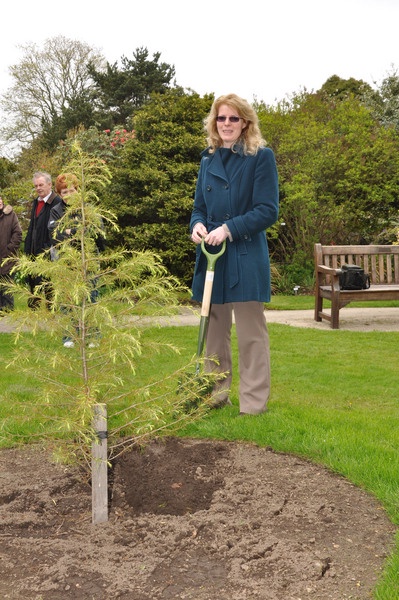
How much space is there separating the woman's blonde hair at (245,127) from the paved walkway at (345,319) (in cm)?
438

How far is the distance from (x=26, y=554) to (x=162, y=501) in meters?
0.77

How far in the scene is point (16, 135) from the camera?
4000cm

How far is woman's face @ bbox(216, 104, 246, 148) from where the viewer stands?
15.7 ft

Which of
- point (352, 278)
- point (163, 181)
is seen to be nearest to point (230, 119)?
point (352, 278)

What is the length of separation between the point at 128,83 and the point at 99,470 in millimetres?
39061

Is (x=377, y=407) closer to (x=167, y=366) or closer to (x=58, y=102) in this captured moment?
(x=167, y=366)

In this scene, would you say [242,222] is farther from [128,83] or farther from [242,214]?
[128,83]

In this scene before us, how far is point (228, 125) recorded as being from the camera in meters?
4.83

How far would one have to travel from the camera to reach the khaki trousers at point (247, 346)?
196 inches


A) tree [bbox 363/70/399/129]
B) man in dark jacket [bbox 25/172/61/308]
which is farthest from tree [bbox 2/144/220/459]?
tree [bbox 363/70/399/129]

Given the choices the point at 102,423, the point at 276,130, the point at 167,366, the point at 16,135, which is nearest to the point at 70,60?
the point at 16,135

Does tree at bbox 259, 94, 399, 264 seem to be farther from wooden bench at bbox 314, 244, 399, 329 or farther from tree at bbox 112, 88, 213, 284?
wooden bench at bbox 314, 244, 399, 329

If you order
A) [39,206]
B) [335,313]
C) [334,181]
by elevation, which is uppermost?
[334,181]

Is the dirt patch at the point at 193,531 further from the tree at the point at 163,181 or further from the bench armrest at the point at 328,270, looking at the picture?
the tree at the point at 163,181
